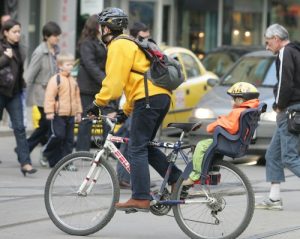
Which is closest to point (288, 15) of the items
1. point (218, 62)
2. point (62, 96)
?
point (218, 62)

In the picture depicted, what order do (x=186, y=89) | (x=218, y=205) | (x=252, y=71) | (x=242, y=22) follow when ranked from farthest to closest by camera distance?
(x=242, y=22), (x=186, y=89), (x=252, y=71), (x=218, y=205)

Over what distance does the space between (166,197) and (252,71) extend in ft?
24.4

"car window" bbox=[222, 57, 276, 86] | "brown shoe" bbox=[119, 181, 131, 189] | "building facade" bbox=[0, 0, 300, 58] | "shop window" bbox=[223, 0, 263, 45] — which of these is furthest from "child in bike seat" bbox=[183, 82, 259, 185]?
"shop window" bbox=[223, 0, 263, 45]

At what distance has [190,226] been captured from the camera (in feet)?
25.9

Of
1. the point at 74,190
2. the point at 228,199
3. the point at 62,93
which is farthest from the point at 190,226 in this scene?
the point at 62,93

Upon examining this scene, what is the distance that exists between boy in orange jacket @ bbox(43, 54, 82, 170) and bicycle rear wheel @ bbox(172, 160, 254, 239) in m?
4.59

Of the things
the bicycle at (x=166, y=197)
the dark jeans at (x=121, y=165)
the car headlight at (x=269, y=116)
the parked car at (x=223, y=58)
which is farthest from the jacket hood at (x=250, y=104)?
the parked car at (x=223, y=58)

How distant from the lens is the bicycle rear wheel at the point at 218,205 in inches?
304

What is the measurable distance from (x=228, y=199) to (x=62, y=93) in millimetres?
4831

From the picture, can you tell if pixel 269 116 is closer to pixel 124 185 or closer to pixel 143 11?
pixel 124 185

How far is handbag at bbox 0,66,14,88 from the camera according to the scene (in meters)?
11.3

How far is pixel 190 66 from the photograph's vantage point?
681 inches

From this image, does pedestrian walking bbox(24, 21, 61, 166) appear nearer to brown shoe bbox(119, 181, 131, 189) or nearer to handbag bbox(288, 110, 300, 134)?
brown shoe bbox(119, 181, 131, 189)

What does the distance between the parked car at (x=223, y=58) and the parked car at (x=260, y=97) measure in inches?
175
